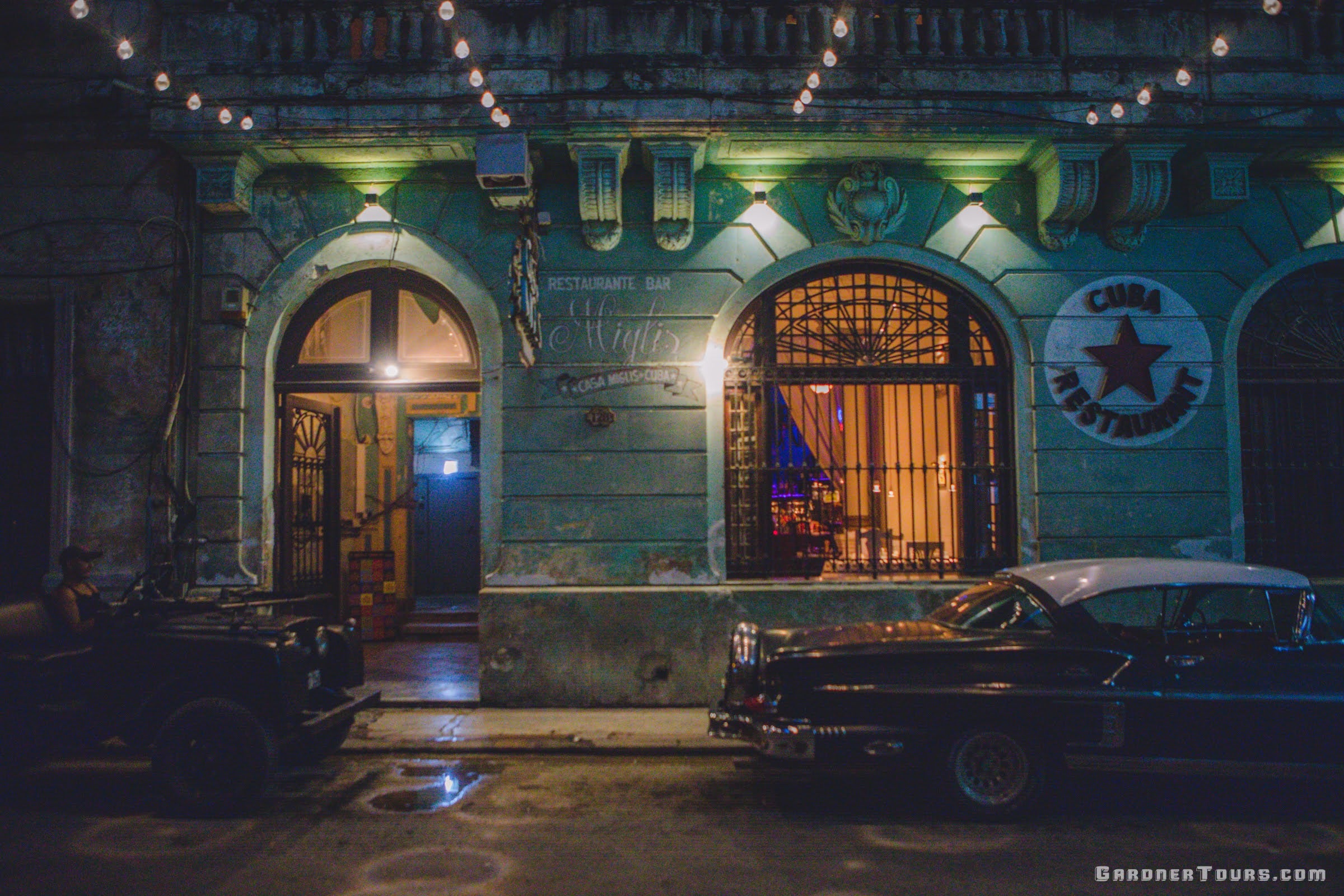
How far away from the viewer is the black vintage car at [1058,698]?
17.1ft

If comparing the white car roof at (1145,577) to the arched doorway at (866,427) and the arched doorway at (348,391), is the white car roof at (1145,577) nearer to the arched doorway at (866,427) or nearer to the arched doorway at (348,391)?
the arched doorway at (866,427)

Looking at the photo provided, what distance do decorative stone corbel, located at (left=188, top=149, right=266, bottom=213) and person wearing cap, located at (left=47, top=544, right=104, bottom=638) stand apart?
12.7ft

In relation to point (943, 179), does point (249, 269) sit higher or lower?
lower

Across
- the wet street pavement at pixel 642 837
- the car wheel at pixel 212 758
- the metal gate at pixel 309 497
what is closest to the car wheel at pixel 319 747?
the wet street pavement at pixel 642 837

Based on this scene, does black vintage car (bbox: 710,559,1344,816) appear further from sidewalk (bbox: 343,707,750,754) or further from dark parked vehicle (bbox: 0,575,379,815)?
dark parked vehicle (bbox: 0,575,379,815)

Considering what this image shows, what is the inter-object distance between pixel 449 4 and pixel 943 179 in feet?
17.6

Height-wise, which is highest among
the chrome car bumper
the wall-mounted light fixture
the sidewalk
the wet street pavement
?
the wall-mounted light fixture

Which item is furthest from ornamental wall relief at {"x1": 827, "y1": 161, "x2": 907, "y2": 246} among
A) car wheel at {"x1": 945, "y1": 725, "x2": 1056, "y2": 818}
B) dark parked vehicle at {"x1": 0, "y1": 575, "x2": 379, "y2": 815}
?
dark parked vehicle at {"x1": 0, "y1": 575, "x2": 379, "y2": 815}

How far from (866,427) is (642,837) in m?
5.41

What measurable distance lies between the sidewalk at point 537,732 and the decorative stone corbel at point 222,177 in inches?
213

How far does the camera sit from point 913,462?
940 centimetres

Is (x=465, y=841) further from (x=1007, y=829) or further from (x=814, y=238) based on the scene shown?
(x=814, y=238)

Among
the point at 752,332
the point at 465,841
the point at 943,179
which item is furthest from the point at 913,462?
the point at 465,841

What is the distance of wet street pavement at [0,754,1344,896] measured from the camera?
14.3 feet
